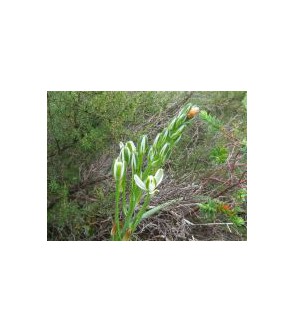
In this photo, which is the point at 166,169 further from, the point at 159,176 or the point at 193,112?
the point at 193,112

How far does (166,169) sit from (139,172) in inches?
5.7

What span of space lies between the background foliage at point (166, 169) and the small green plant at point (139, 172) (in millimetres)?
37

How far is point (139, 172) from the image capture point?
6.11ft

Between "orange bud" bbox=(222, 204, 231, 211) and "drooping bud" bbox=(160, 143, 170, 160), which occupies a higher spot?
"drooping bud" bbox=(160, 143, 170, 160)

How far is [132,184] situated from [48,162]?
465 mm

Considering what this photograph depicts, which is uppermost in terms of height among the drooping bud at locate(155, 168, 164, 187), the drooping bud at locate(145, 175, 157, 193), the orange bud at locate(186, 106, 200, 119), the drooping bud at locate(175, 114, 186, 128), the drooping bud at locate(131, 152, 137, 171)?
the orange bud at locate(186, 106, 200, 119)

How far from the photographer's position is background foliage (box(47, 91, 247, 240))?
1880mm

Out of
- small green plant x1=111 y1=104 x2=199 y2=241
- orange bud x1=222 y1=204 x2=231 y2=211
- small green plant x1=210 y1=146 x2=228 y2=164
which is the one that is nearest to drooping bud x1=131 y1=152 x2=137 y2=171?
small green plant x1=111 y1=104 x2=199 y2=241

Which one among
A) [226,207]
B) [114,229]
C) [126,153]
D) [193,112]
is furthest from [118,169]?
[226,207]

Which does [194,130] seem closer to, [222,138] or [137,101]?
[222,138]

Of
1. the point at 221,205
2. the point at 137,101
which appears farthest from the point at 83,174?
the point at 221,205

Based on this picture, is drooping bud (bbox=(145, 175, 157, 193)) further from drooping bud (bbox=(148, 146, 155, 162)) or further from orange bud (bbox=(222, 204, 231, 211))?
orange bud (bbox=(222, 204, 231, 211))

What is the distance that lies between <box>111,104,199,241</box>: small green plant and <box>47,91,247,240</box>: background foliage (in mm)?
37

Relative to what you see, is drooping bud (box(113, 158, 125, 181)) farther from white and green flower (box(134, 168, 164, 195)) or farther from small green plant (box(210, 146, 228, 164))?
small green plant (box(210, 146, 228, 164))
